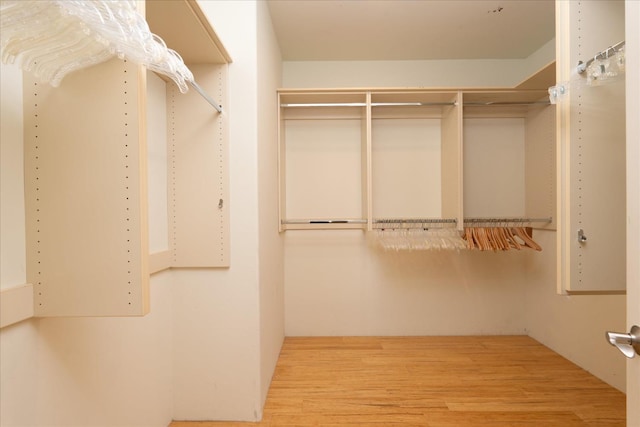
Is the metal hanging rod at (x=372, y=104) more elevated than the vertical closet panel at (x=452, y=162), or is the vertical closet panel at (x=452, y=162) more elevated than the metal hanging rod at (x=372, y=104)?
the metal hanging rod at (x=372, y=104)

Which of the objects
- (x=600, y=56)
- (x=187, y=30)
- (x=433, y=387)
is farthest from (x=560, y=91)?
(x=433, y=387)

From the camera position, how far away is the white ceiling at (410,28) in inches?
102

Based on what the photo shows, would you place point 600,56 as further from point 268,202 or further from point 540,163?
point 540,163

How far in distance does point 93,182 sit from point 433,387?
96.3 inches

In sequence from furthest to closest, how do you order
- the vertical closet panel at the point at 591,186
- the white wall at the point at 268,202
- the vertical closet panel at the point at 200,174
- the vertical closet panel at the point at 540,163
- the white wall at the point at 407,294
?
1. the white wall at the point at 407,294
2. the vertical closet panel at the point at 540,163
3. the white wall at the point at 268,202
4. the vertical closet panel at the point at 200,174
5. the vertical closet panel at the point at 591,186

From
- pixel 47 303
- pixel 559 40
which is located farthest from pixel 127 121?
pixel 559 40

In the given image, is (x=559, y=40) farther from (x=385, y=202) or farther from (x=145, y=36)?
(x=385, y=202)

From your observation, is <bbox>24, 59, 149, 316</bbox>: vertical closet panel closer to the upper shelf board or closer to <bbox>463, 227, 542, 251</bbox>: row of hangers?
the upper shelf board

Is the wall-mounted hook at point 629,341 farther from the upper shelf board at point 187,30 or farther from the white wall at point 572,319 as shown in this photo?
the white wall at point 572,319

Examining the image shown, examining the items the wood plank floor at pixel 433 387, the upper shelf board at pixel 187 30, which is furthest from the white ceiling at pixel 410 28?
the wood plank floor at pixel 433 387

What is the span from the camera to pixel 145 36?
0.95 meters

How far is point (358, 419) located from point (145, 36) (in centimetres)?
219

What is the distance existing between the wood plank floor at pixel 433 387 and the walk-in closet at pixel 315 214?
21 mm

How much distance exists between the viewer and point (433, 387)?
2434 millimetres
